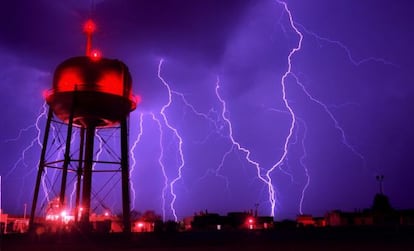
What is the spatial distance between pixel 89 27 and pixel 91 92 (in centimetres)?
768

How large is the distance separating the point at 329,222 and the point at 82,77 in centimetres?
4388

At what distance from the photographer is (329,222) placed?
6397cm

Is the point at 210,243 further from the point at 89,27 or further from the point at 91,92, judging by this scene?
the point at 89,27

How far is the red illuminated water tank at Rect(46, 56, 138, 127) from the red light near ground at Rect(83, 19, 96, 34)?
15.8ft

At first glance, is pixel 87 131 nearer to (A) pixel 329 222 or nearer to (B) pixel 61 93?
(B) pixel 61 93

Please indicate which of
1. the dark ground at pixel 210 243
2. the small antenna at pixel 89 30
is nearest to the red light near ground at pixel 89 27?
the small antenna at pixel 89 30

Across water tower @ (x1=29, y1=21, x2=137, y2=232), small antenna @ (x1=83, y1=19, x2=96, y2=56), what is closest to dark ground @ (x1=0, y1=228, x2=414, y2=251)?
water tower @ (x1=29, y1=21, x2=137, y2=232)

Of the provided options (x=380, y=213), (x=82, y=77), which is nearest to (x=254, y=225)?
(x=380, y=213)

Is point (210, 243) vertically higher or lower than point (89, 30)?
lower

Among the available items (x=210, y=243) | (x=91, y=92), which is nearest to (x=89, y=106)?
(x=91, y=92)

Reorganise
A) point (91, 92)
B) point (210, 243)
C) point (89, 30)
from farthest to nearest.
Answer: point (89, 30) → point (91, 92) → point (210, 243)

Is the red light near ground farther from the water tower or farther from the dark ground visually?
the dark ground

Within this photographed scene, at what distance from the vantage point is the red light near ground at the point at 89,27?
34.0 meters

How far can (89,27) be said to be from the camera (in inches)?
1340
